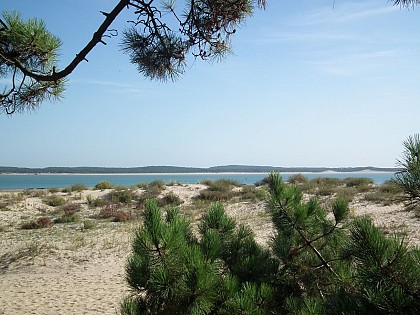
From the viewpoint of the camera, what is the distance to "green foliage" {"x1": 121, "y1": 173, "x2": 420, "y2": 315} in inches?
72.4

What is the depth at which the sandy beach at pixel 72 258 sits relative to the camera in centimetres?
656

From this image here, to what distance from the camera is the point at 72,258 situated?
10141 millimetres

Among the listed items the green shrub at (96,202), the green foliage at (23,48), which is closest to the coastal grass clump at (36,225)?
the green shrub at (96,202)

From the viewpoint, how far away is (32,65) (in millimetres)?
3182

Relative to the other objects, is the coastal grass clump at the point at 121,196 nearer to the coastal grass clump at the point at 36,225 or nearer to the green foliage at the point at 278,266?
the coastal grass clump at the point at 36,225

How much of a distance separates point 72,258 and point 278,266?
27.0ft

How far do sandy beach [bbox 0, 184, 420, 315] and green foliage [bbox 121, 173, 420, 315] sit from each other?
313 millimetres

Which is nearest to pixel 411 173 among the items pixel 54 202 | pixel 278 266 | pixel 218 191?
pixel 278 266

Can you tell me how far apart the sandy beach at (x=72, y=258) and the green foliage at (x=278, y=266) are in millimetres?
313

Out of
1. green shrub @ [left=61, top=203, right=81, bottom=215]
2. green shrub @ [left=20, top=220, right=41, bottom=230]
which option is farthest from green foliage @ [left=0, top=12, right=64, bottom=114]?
green shrub @ [left=61, top=203, right=81, bottom=215]

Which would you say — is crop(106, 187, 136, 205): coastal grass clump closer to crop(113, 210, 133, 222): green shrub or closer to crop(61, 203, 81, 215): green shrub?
crop(61, 203, 81, 215): green shrub

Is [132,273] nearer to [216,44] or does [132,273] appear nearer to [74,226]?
[216,44]

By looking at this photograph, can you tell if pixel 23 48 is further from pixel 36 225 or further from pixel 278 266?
pixel 36 225

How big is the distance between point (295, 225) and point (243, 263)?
44cm
